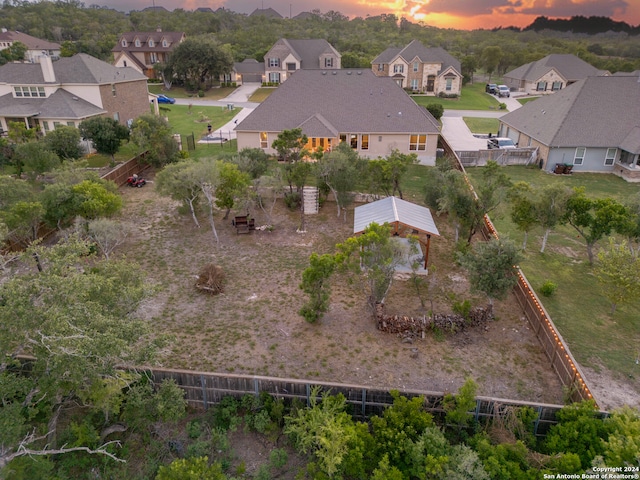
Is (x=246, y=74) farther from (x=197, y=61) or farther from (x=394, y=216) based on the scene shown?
(x=394, y=216)

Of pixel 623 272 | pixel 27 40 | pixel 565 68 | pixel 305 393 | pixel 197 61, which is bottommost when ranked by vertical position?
pixel 305 393

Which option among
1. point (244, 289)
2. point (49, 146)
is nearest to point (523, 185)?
point (244, 289)

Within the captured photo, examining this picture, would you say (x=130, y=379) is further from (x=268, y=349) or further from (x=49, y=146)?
(x=49, y=146)

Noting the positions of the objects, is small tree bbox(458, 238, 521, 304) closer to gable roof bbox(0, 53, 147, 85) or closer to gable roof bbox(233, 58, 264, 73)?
gable roof bbox(0, 53, 147, 85)

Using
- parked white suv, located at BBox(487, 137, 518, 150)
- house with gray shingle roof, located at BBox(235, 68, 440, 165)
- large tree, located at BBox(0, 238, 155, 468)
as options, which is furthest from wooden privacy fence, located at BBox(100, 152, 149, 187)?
parked white suv, located at BBox(487, 137, 518, 150)

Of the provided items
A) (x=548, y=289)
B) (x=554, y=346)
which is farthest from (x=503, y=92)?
(x=554, y=346)

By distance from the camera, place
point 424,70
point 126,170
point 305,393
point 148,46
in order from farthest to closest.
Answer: point 148,46
point 424,70
point 126,170
point 305,393

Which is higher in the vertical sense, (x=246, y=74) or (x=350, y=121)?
(x=246, y=74)
